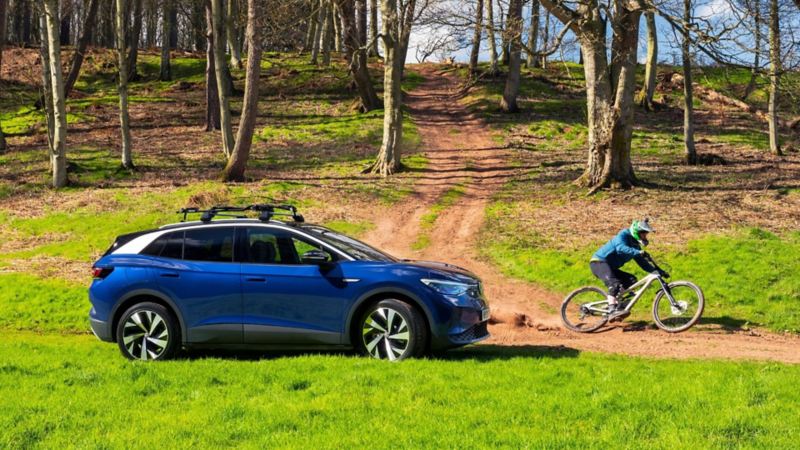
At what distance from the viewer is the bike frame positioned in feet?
38.2

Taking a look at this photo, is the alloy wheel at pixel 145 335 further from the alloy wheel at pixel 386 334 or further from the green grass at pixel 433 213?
the green grass at pixel 433 213

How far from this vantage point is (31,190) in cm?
2400

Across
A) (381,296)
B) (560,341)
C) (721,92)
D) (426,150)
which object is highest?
(721,92)

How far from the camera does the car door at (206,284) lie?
28.3ft

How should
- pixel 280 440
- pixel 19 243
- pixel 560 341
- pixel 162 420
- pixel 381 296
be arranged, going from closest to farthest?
pixel 280 440, pixel 162 420, pixel 381 296, pixel 560 341, pixel 19 243

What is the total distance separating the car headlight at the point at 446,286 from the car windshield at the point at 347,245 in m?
0.90

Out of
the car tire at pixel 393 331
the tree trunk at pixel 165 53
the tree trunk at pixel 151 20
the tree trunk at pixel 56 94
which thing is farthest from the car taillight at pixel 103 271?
the tree trunk at pixel 165 53

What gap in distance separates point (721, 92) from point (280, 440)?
41117 mm

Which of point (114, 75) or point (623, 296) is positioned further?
point (114, 75)

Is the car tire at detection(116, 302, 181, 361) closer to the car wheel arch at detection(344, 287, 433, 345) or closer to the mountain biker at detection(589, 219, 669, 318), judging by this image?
the car wheel arch at detection(344, 287, 433, 345)

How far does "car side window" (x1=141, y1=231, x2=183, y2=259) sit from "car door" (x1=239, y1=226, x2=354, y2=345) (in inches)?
37.2

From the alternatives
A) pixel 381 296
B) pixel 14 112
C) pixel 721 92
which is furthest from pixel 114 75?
pixel 381 296

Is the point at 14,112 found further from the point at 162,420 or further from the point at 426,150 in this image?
the point at 162,420

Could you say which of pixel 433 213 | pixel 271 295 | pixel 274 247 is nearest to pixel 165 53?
pixel 433 213
